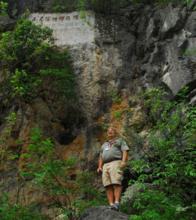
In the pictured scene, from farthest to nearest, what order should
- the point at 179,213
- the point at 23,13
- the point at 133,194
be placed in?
the point at 23,13 < the point at 133,194 < the point at 179,213

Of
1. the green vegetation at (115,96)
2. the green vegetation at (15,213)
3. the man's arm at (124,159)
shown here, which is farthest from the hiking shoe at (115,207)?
the green vegetation at (115,96)

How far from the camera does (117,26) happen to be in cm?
1550

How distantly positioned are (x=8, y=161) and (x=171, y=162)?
6.22m

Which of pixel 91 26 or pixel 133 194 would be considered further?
pixel 91 26

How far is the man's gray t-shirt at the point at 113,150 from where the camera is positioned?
8.99 metres

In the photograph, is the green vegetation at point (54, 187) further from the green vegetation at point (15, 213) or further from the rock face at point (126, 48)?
the rock face at point (126, 48)

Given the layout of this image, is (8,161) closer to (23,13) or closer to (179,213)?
(23,13)

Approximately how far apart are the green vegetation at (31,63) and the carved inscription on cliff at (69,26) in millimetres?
883

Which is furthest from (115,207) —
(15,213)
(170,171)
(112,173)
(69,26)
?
(69,26)

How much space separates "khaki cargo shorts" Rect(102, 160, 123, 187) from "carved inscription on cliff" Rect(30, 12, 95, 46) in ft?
22.6

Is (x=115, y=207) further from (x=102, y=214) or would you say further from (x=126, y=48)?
(x=126, y=48)

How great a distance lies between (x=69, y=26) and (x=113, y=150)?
291 inches

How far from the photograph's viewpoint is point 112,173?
8.84 metres

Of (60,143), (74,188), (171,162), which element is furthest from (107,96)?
(171,162)
